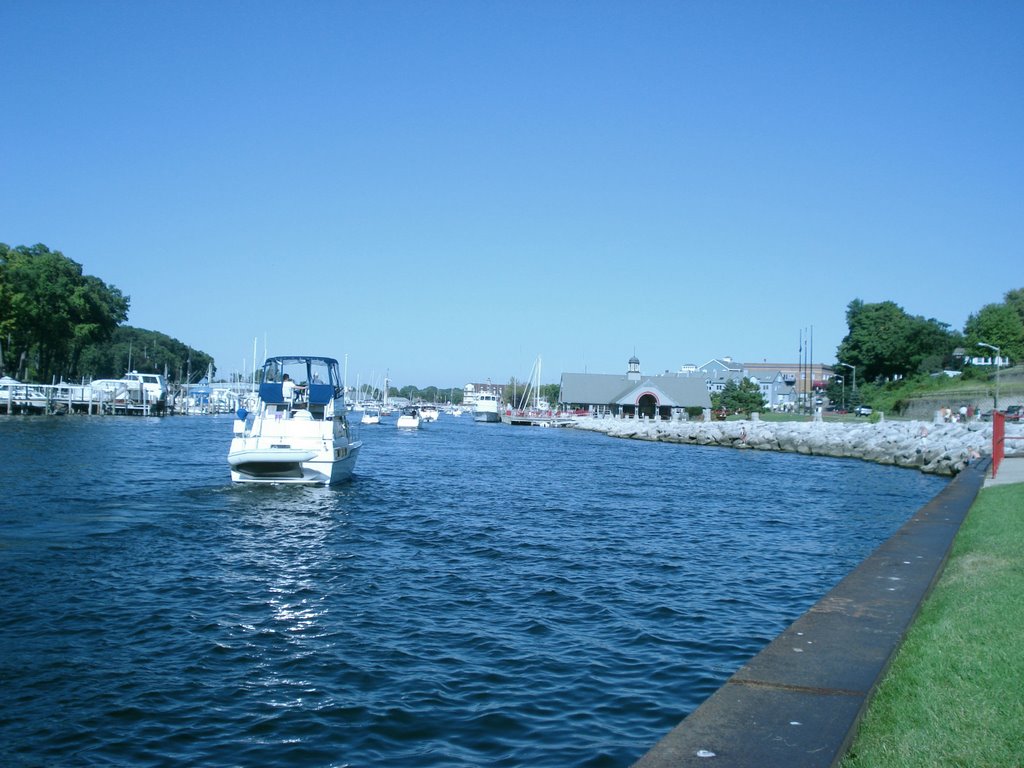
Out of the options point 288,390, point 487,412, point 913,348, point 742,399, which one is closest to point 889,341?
point 913,348

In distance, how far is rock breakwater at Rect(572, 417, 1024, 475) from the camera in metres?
44.1

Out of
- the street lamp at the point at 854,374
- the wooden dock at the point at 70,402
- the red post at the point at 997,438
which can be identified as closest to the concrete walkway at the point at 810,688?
the red post at the point at 997,438

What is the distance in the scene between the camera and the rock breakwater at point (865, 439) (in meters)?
44.1

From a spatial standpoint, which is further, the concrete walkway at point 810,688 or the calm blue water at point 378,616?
the calm blue water at point 378,616

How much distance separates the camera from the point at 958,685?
682 centimetres

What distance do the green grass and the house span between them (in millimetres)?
103144

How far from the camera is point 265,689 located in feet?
32.3

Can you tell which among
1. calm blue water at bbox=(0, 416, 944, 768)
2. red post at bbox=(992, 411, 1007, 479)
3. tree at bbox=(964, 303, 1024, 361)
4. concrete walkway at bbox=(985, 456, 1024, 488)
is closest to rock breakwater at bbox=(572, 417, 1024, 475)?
concrete walkway at bbox=(985, 456, 1024, 488)

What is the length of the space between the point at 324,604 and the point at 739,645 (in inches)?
245

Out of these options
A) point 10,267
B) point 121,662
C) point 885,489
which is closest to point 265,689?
point 121,662

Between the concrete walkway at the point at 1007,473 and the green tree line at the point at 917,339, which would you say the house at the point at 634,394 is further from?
the concrete walkway at the point at 1007,473

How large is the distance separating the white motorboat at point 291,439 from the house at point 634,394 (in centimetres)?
8475

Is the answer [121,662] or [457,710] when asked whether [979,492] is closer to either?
[457,710]

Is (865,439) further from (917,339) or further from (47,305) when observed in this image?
(47,305)
